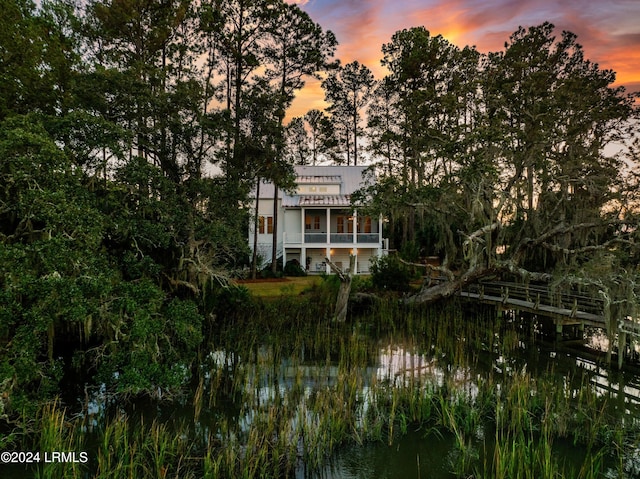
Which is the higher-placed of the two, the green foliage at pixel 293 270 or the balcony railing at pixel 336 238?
the balcony railing at pixel 336 238

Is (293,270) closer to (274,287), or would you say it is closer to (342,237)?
(342,237)

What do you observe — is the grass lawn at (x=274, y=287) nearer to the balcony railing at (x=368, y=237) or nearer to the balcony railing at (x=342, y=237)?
the balcony railing at (x=342, y=237)

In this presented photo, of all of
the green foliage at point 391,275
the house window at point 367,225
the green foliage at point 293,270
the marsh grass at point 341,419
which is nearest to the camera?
the marsh grass at point 341,419

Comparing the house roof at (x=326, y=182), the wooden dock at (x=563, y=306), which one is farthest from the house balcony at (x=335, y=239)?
the wooden dock at (x=563, y=306)

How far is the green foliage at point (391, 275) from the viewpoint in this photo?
58.0ft

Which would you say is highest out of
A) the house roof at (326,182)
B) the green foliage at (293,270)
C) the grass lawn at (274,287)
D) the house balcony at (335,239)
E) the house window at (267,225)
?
the house roof at (326,182)

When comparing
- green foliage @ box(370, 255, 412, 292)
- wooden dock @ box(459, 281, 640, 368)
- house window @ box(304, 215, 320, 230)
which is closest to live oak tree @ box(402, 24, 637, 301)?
wooden dock @ box(459, 281, 640, 368)

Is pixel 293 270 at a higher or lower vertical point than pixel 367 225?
lower

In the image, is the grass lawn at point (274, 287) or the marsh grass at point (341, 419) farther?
the grass lawn at point (274, 287)

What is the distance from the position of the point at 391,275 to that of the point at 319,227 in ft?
36.1

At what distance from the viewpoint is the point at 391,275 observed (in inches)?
699

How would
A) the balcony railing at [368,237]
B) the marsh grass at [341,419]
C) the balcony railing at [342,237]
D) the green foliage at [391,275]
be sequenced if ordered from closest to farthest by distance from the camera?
1. the marsh grass at [341,419]
2. the green foliage at [391,275]
3. the balcony railing at [368,237]
4. the balcony railing at [342,237]

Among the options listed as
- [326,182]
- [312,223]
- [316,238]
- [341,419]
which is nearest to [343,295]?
[341,419]

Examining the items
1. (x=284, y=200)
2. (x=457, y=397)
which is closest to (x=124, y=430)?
(x=457, y=397)
